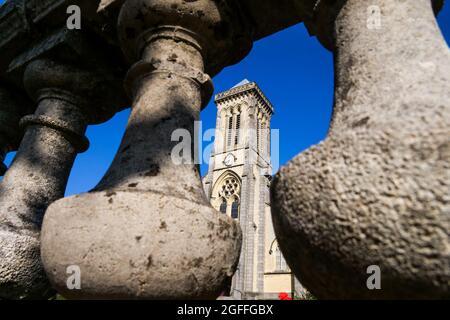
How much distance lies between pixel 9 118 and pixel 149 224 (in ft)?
7.69

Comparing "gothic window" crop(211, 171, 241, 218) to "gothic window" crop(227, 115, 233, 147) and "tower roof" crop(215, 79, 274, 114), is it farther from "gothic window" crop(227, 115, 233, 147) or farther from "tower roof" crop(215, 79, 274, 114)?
"tower roof" crop(215, 79, 274, 114)

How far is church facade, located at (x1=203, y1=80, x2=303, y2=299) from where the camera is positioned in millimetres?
22359

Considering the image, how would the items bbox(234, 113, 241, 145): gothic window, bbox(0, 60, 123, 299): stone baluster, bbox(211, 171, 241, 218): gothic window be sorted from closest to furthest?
1. bbox(0, 60, 123, 299): stone baluster
2. bbox(211, 171, 241, 218): gothic window
3. bbox(234, 113, 241, 145): gothic window

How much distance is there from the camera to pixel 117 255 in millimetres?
886

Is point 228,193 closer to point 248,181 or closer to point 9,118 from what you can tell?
point 248,181

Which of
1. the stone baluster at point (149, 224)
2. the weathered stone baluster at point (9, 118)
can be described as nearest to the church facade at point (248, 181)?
the weathered stone baluster at point (9, 118)

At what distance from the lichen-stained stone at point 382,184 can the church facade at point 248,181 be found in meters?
20.0

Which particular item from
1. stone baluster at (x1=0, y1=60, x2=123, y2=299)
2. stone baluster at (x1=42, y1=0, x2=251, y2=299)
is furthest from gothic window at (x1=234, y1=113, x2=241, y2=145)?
stone baluster at (x1=42, y1=0, x2=251, y2=299)

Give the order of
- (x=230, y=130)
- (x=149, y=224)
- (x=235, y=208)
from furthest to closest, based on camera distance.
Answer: (x=230, y=130)
(x=235, y=208)
(x=149, y=224)

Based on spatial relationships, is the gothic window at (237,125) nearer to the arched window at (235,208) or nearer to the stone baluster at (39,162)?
the arched window at (235,208)

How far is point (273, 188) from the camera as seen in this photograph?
80 centimetres

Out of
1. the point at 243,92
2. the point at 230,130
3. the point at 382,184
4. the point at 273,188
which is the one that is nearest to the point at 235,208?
the point at 230,130

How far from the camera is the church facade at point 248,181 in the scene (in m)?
22.4

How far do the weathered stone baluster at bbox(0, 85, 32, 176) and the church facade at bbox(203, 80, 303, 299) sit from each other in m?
18.4
